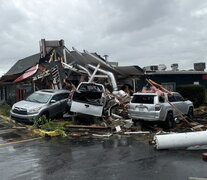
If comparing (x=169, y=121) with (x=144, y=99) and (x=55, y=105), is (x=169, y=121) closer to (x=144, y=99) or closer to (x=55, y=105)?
(x=144, y=99)

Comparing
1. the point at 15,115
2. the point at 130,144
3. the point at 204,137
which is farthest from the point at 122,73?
the point at 204,137

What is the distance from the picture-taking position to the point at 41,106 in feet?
41.3

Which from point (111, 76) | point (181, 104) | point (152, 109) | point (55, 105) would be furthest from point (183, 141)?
point (111, 76)

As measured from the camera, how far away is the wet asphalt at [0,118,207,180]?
5352 mm

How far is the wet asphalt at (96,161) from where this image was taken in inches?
211

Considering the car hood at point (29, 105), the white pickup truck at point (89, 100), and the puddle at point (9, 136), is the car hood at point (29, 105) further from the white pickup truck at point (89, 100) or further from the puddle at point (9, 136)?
the white pickup truck at point (89, 100)

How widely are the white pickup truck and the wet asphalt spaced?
2987mm

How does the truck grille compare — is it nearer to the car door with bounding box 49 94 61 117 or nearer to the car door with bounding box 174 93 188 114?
the car door with bounding box 49 94 61 117

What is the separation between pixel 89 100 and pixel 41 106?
2580mm

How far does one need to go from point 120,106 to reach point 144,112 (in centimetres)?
275

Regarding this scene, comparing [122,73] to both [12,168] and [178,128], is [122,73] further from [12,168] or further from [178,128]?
[12,168]

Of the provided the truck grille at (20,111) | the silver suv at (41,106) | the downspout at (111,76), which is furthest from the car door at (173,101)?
the truck grille at (20,111)

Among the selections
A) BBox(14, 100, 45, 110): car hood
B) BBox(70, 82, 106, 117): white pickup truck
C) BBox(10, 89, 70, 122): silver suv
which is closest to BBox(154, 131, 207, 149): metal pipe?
BBox(70, 82, 106, 117): white pickup truck

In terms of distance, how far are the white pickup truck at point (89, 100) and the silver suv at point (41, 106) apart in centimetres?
160
